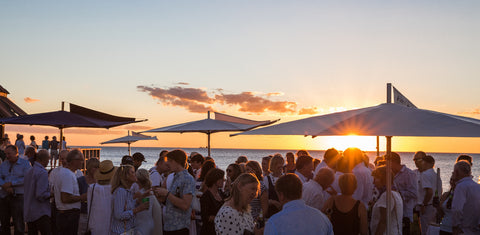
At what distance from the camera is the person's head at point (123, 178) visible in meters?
5.74

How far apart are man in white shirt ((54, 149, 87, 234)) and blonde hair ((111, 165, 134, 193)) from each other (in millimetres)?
1266

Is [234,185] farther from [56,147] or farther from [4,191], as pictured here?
[56,147]

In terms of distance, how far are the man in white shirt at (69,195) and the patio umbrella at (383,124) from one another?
3.10 m

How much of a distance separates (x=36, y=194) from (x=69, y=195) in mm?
1343

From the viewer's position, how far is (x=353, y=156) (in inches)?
279

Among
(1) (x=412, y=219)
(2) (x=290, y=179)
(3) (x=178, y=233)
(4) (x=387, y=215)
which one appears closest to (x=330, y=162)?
(1) (x=412, y=219)

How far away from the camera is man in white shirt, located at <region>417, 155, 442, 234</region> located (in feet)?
28.8

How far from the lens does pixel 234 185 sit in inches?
185

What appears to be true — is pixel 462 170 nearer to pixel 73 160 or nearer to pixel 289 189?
pixel 289 189

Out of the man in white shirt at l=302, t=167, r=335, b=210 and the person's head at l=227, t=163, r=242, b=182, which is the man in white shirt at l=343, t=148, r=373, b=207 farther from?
the person's head at l=227, t=163, r=242, b=182

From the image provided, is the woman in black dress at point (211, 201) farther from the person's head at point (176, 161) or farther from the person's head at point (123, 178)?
the person's head at point (123, 178)

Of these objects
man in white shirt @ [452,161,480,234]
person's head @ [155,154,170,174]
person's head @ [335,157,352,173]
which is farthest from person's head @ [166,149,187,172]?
man in white shirt @ [452,161,480,234]

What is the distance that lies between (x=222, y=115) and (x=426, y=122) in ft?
29.8

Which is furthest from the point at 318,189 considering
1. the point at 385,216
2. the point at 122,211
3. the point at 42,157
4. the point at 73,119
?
the point at 73,119
